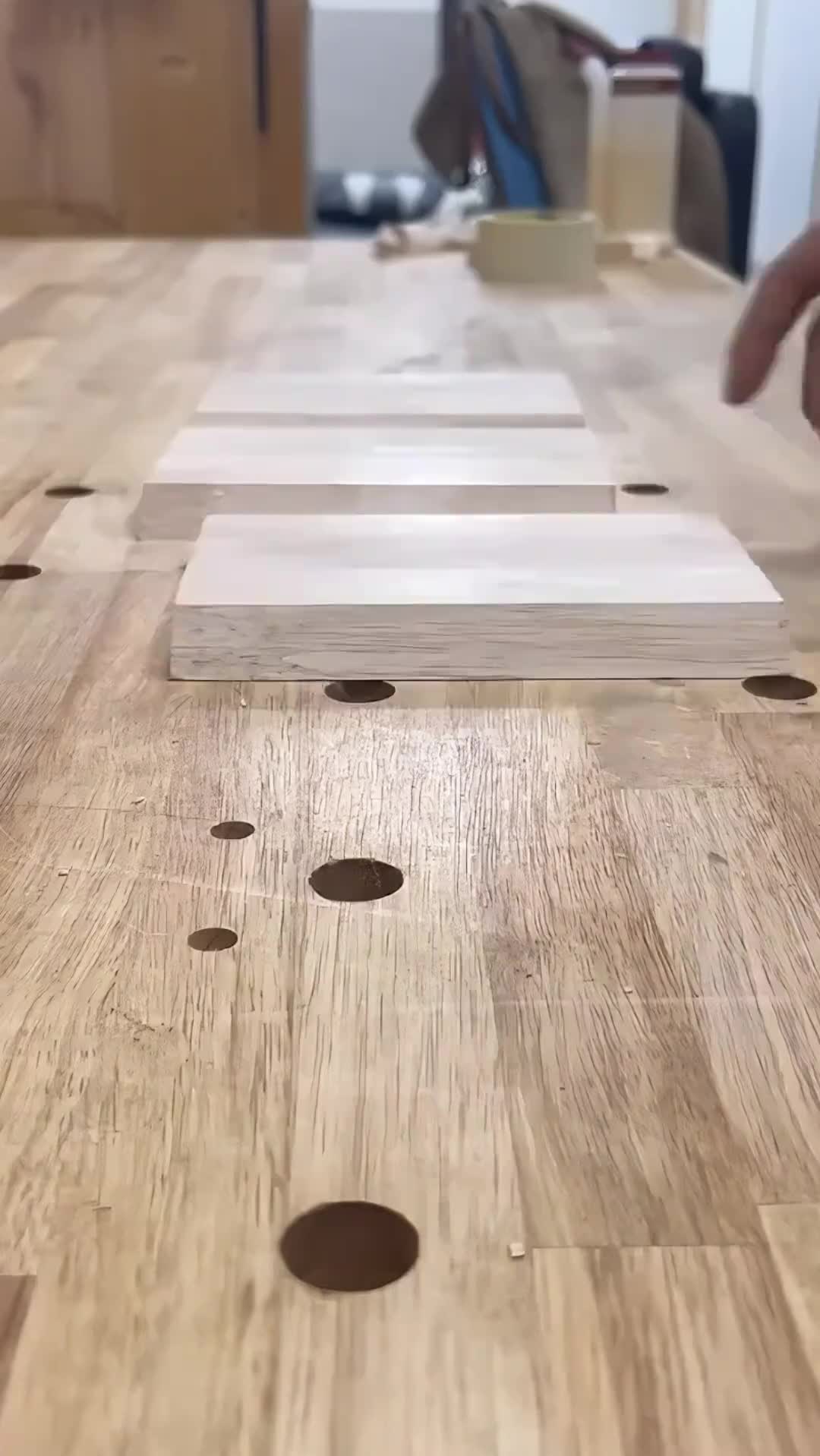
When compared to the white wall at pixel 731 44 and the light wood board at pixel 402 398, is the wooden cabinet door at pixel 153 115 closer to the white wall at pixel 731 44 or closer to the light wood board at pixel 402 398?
the white wall at pixel 731 44

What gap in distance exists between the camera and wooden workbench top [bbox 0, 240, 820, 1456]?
0.96ft

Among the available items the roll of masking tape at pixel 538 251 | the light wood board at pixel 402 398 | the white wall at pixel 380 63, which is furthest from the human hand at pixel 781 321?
the white wall at pixel 380 63

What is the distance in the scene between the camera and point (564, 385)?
1.08m

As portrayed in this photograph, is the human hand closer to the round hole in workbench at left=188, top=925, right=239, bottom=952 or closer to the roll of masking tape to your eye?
the round hole in workbench at left=188, top=925, right=239, bottom=952

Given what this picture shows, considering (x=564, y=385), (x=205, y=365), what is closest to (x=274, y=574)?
(x=564, y=385)

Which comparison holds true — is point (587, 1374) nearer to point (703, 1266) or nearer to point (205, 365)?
point (703, 1266)

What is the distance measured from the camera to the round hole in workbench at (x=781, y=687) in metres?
0.61

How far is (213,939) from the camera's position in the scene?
0.44 meters

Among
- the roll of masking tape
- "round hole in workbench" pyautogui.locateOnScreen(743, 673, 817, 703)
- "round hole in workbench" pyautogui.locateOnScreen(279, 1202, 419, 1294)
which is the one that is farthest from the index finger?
the roll of masking tape

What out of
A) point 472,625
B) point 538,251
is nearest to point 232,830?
point 472,625

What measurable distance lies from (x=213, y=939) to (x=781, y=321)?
1.62 ft

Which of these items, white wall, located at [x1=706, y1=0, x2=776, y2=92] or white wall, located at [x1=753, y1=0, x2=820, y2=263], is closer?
white wall, located at [x1=753, y1=0, x2=820, y2=263]

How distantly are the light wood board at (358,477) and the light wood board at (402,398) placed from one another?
82 millimetres

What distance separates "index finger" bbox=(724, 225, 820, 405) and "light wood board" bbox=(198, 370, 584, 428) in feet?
0.80
